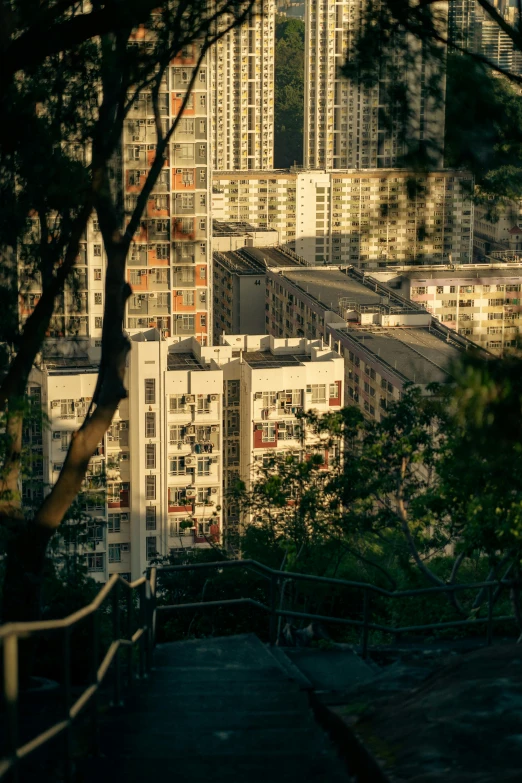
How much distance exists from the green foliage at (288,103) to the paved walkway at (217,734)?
8055 cm

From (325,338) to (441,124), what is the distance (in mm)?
32634

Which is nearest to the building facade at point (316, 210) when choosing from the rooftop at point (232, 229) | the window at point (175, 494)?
the rooftop at point (232, 229)

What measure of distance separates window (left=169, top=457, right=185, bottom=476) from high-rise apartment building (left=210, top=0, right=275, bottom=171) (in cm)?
4301

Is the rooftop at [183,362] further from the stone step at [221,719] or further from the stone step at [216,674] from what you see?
the stone step at [221,719]

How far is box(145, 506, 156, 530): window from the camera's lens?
2448 cm

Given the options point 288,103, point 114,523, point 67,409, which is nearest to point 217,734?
point 67,409

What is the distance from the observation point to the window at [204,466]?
81.9 ft

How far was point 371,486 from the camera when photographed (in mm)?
10133

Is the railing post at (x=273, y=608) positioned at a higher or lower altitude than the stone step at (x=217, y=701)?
lower

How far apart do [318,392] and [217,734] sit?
847 inches

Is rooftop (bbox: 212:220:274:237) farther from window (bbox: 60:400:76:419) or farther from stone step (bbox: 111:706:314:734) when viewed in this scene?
stone step (bbox: 111:706:314:734)

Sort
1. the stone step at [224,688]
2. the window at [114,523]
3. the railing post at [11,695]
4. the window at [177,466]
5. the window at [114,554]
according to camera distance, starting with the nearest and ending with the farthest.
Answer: the railing post at [11,695] → the stone step at [224,688] → the window at [114,554] → the window at [114,523] → the window at [177,466]

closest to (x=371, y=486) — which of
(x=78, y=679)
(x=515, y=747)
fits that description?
(x=78, y=679)

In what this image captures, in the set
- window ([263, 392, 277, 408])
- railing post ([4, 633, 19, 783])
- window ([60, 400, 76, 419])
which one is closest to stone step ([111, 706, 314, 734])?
railing post ([4, 633, 19, 783])
